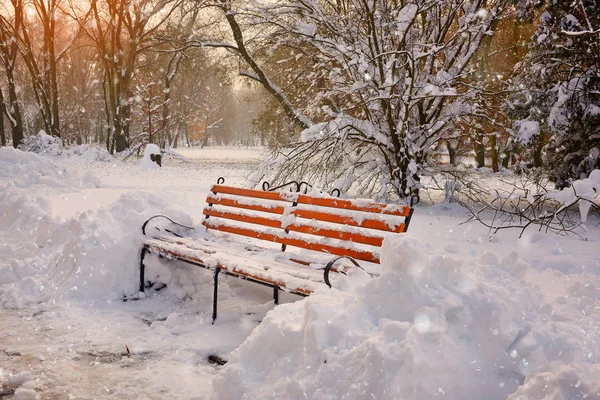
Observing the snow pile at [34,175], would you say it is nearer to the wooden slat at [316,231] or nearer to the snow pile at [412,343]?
the wooden slat at [316,231]

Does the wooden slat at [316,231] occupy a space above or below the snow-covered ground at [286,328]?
above

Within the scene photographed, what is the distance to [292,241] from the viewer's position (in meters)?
4.39

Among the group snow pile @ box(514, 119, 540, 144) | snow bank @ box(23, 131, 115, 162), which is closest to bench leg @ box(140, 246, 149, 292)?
snow pile @ box(514, 119, 540, 144)

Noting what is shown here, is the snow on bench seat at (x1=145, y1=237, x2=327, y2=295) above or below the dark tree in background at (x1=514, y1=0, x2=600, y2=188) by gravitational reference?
below

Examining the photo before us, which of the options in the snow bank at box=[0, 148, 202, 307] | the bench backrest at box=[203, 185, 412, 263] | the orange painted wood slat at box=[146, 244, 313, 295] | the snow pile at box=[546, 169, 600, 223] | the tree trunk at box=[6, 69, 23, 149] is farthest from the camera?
the tree trunk at box=[6, 69, 23, 149]

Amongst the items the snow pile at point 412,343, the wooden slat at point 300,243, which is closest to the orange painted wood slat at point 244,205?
the wooden slat at point 300,243

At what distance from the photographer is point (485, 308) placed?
2.42 meters

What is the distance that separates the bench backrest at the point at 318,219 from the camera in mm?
3738

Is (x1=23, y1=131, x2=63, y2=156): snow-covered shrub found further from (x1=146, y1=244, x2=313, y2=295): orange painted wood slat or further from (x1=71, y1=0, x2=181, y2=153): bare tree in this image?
(x1=146, y1=244, x2=313, y2=295): orange painted wood slat

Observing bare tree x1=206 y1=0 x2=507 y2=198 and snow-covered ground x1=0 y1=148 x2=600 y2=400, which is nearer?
snow-covered ground x1=0 y1=148 x2=600 y2=400

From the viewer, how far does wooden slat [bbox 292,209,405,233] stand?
3.65m

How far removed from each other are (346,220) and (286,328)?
62.2 inches

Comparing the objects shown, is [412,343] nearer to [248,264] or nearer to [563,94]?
[248,264]

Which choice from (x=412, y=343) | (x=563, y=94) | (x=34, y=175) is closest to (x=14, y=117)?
(x=34, y=175)
